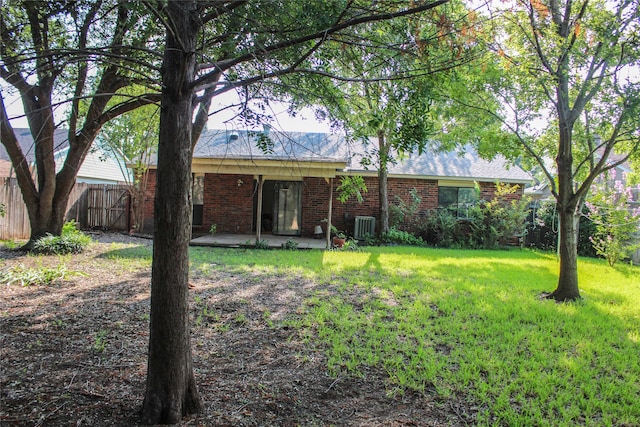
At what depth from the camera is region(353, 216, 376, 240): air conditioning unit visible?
14.4 metres

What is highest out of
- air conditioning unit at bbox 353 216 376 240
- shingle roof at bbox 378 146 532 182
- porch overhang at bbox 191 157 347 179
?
shingle roof at bbox 378 146 532 182

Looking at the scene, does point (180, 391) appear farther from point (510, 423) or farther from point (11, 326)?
point (11, 326)

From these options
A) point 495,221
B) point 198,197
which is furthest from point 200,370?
point 495,221

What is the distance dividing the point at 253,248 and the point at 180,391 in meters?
9.29

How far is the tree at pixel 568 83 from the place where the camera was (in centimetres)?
567

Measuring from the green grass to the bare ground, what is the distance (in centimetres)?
29

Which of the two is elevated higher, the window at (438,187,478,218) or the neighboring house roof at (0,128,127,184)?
the neighboring house roof at (0,128,127,184)

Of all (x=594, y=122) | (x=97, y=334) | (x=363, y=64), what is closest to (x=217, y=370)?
(x=97, y=334)

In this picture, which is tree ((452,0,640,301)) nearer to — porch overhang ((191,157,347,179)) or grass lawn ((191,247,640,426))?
grass lawn ((191,247,640,426))

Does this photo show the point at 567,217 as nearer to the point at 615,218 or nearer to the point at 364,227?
the point at 615,218

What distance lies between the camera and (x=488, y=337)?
4.82 m

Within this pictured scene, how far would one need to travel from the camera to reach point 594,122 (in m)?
6.59

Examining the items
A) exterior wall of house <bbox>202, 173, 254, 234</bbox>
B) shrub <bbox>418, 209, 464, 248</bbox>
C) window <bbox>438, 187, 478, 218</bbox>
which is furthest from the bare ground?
window <bbox>438, 187, 478, 218</bbox>

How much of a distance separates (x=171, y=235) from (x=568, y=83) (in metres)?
7.09
